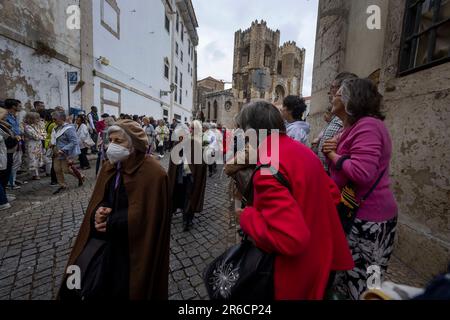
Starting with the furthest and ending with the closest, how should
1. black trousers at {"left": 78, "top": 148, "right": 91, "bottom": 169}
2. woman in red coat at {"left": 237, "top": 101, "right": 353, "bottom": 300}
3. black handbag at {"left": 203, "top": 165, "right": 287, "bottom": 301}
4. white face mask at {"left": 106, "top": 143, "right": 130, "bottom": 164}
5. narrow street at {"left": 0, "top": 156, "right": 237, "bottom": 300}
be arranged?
1. black trousers at {"left": 78, "top": 148, "right": 91, "bottom": 169}
2. narrow street at {"left": 0, "top": 156, "right": 237, "bottom": 300}
3. white face mask at {"left": 106, "top": 143, "right": 130, "bottom": 164}
4. black handbag at {"left": 203, "top": 165, "right": 287, "bottom": 301}
5. woman in red coat at {"left": 237, "top": 101, "right": 353, "bottom": 300}

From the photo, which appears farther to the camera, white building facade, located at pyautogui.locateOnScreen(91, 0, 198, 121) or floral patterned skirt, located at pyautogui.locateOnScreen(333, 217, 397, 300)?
white building facade, located at pyautogui.locateOnScreen(91, 0, 198, 121)

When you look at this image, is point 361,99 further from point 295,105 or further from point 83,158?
point 83,158

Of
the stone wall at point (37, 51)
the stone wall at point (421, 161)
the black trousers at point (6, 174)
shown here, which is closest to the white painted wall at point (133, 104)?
the stone wall at point (37, 51)

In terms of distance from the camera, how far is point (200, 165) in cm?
415

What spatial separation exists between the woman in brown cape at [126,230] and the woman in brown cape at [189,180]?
2041 millimetres

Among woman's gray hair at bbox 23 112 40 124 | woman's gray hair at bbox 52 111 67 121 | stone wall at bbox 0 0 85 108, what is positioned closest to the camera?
woman's gray hair at bbox 52 111 67 121

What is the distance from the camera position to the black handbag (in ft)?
3.72

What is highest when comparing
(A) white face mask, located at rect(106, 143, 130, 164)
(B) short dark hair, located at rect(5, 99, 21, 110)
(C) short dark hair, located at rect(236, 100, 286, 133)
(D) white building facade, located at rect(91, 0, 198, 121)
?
(D) white building facade, located at rect(91, 0, 198, 121)

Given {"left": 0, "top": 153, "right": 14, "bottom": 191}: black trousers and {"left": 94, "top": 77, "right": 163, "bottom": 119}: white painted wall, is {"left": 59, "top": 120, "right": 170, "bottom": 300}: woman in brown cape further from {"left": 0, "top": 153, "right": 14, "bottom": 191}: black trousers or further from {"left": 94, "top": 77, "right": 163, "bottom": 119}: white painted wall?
{"left": 94, "top": 77, "right": 163, "bottom": 119}: white painted wall

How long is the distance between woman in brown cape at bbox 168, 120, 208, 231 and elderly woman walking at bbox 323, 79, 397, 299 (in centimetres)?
272

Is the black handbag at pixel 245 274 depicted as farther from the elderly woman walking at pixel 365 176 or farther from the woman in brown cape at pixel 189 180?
the woman in brown cape at pixel 189 180

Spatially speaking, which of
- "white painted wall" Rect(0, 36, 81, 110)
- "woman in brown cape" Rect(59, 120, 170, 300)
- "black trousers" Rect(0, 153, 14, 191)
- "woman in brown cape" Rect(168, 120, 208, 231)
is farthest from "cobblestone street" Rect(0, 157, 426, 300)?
"white painted wall" Rect(0, 36, 81, 110)

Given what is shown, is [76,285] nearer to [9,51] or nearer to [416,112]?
[416,112]
